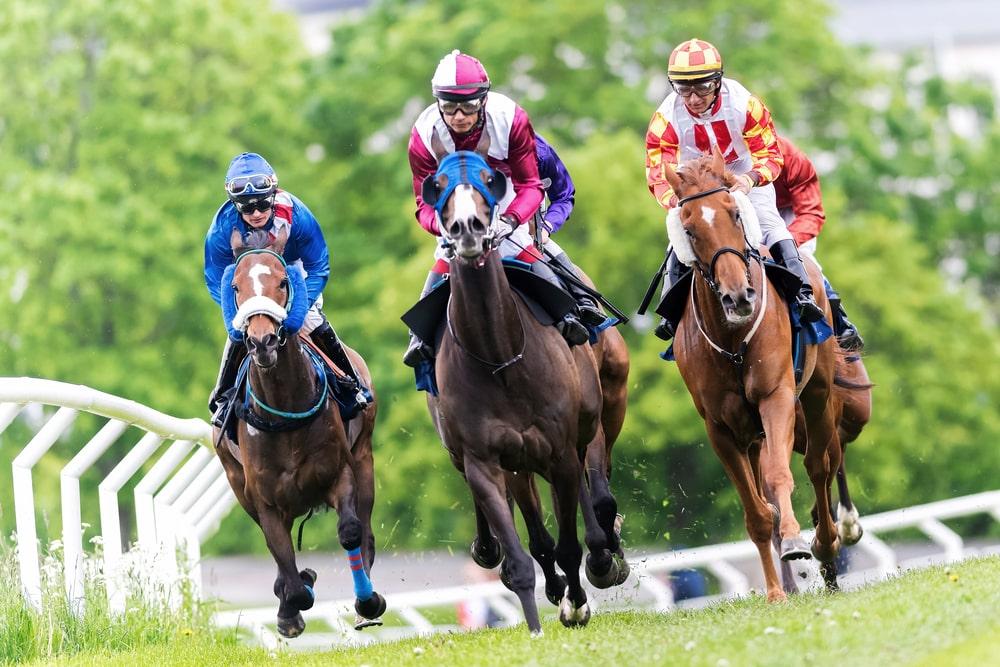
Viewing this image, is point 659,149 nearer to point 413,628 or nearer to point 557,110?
point 413,628

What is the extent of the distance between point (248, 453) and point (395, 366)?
1570cm

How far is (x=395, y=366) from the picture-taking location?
24844 mm

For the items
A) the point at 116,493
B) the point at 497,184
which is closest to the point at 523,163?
the point at 497,184

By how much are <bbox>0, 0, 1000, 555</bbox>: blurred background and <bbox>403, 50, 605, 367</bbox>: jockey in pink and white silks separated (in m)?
14.3

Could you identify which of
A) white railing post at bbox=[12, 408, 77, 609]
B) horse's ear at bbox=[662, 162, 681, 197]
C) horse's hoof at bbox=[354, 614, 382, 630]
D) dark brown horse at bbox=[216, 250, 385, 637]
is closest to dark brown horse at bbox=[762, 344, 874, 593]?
horse's ear at bbox=[662, 162, 681, 197]

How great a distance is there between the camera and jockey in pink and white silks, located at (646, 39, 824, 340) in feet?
29.1

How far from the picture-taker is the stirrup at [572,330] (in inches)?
337

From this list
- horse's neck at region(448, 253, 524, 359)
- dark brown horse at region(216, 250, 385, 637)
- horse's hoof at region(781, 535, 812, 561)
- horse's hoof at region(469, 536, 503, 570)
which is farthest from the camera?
horse's hoof at region(469, 536, 503, 570)

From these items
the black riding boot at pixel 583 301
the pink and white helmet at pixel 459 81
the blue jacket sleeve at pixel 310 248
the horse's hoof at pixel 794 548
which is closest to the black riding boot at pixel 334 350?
the blue jacket sleeve at pixel 310 248

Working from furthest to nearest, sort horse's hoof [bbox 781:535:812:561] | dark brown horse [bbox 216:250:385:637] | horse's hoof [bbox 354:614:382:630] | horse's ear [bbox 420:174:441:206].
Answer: horse's hoof [bbox 354:614:382:630] < dark brown horse [bbox 216:250:385:637] < horse's hoof [bbox 781:535:812:561] < horse's ear [bbox 420:174:441:206]

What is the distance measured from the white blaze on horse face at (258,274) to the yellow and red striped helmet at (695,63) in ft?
7.79

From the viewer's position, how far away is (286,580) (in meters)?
9.18

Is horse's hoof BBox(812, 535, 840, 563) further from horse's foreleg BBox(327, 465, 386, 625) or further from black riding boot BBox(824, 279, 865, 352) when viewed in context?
horse's foreleg BBox(327, 465, 386, 625)

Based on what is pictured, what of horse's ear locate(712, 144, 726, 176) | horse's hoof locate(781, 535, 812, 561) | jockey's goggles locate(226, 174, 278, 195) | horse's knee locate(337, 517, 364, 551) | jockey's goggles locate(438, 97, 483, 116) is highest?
jockey's goggles locate(438, 97, 483, 116)
